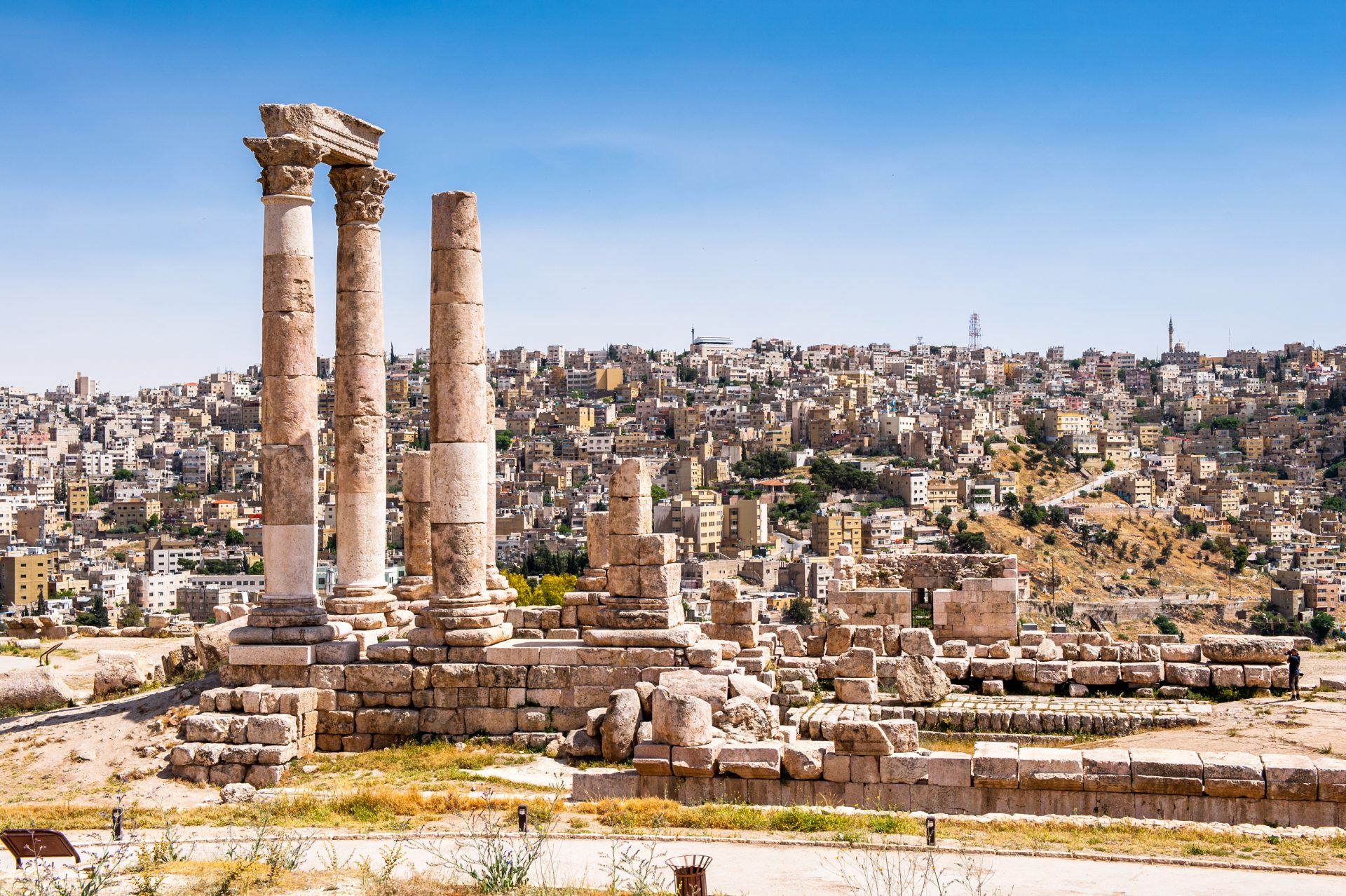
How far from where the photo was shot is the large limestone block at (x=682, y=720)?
1467cm

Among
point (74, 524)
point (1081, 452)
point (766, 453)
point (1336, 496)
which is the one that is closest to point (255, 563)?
point (74, 524)

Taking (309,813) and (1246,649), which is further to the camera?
(1246,649)

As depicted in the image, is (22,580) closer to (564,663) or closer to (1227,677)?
(564,663)

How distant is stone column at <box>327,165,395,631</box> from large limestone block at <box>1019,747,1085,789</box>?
9423mm

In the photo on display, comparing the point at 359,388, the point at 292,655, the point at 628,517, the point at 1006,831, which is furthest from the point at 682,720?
the point at 359,388

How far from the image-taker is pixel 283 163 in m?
18.7

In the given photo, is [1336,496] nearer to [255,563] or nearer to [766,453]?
[766,453]

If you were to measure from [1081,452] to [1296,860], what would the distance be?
169111 millimetres

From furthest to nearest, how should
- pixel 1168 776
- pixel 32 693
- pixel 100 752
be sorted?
pixel 32 693, pixel 100 752, pixel 1168 776

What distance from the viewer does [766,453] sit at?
562 feet

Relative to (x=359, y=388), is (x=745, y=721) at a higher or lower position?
lower

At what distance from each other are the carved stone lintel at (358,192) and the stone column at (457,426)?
166cm

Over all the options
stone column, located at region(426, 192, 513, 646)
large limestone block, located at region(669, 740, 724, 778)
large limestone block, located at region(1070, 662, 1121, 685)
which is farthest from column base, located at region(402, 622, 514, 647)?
large limestone block, located at region(1070, 662, 1121, 685)

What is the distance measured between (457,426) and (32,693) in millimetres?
7500
